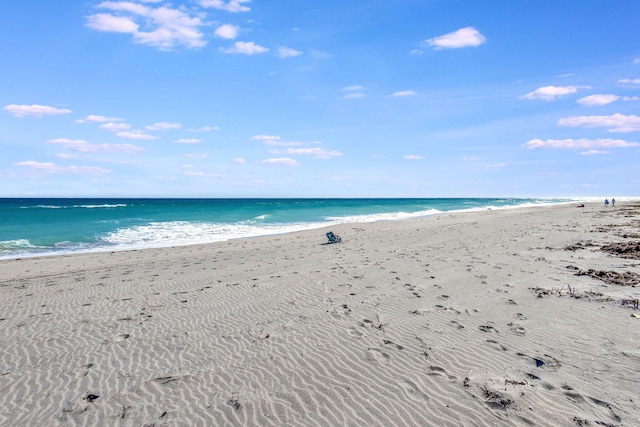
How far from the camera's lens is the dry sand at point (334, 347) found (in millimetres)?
3949

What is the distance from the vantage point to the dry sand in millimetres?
3949

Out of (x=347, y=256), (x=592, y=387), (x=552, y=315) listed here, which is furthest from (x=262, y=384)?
(x=347, y=256)

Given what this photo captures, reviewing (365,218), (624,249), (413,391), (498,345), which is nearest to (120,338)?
(413,391)

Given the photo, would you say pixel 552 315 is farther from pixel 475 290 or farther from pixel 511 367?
pixel 511 367

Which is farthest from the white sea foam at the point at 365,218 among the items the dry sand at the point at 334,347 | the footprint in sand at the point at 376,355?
the footprint in sand at the point at 376,355

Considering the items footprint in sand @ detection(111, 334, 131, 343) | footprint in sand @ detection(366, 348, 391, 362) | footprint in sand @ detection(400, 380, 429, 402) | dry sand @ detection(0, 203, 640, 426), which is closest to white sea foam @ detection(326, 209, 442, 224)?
dry sand @ detection(0, 203, 640, 426)

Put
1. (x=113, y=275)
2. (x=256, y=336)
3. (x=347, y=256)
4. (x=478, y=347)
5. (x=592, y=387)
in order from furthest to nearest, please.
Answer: (x=347, y=256) → (x=113, y=275) → (x=256, y=336) → (x=478, y=347) → (x=592, y=387)

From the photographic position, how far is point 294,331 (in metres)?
6.16

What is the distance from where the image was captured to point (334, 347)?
17.9 ft

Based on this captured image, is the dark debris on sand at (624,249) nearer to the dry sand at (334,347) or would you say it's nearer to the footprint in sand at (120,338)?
the dry sand at (334,347)

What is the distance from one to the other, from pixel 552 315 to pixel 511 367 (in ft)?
7.84

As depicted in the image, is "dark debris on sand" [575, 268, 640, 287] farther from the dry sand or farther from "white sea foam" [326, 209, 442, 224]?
"white sea foam" [326, 209, 442, 224]

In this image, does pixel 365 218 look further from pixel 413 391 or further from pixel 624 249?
pixel 413 391

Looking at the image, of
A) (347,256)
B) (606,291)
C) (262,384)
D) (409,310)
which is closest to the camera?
(262,384)
